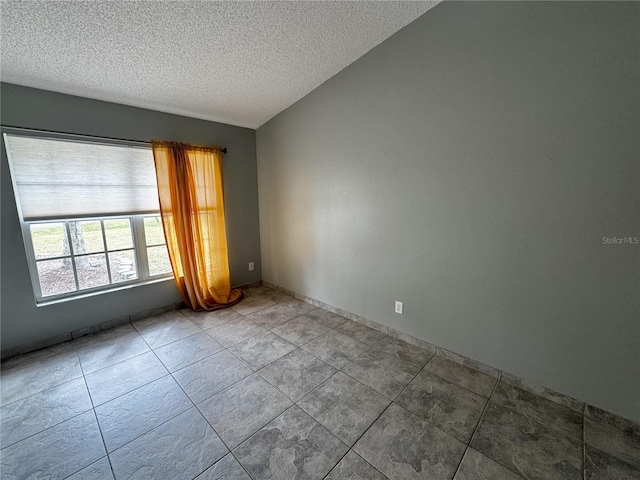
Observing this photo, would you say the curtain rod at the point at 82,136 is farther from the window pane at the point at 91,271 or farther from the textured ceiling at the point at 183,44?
the window pane at the point at 91,271

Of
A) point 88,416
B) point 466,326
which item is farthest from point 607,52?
point 88,416

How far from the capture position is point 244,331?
8.57 feet

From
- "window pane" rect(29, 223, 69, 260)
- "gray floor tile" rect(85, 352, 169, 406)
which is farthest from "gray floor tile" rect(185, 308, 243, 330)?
"window pane" rect(29, 223, 69, 260)

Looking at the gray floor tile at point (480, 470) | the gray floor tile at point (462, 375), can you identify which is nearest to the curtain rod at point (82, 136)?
the gray floor tile at point (462, 375)

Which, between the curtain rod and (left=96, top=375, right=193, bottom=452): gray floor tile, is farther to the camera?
the curtain rod

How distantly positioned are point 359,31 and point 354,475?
3.00 m

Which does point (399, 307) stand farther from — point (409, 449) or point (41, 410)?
point (41, 410)

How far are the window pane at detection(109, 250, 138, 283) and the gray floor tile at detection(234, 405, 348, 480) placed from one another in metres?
2.31

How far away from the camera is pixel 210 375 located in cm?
196

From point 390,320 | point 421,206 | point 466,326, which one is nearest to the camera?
point 466,326

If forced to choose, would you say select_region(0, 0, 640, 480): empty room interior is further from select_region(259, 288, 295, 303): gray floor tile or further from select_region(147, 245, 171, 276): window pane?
select_region(259, 288, 295, 303): gray floor tile

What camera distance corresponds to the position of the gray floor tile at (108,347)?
2.12m

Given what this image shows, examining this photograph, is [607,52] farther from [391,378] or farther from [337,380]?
[337,380]

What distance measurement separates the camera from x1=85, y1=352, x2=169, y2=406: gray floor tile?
1.79m
